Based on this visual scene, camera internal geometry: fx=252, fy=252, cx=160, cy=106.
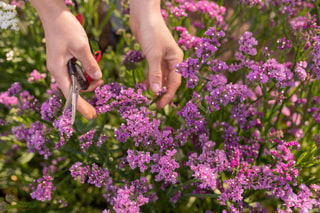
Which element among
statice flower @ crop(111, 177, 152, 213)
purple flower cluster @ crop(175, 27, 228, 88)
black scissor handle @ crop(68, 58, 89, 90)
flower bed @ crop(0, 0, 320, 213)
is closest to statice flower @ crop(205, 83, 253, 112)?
flower bed @ crop(0, 0, 320, 213)

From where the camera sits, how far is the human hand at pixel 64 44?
5.02 feet

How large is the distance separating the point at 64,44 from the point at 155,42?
0.59 meters

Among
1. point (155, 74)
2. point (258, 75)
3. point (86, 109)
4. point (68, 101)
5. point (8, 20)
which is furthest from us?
point (8, 20)

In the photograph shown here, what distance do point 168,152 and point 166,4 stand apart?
144cm

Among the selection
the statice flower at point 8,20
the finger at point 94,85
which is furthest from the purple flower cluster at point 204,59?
the statice flower at point 8,20

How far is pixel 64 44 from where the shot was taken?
155 centimetres

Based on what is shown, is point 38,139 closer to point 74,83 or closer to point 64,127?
point 64,127

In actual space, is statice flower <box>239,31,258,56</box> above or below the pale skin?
above

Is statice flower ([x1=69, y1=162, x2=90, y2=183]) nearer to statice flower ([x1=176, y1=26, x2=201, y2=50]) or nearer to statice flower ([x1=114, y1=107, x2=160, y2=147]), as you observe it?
statice flower ([x1=114, y1=107, x2=160, y2=147])

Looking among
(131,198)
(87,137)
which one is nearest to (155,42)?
(87,137)

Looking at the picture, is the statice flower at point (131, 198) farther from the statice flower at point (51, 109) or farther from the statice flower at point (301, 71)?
the statice flower at point (301, 71)

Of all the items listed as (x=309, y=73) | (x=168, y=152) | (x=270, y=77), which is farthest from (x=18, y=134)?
(x=309, y=73)

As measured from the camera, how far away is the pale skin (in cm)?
155

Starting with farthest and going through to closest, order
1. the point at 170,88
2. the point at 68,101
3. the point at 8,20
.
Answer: the point at 8,20
the point at 170,88
the point at 68,101
